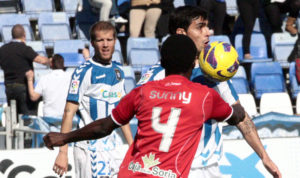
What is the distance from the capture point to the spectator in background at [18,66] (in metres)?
9.44

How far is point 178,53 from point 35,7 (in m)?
9.97

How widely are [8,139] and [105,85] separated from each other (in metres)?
2.73

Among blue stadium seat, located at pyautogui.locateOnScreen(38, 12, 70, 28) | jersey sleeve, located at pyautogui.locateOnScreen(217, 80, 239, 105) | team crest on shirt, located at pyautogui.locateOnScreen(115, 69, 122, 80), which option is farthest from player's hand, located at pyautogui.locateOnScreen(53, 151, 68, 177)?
blue stadium seat, located at pyautogui.locateOnScreen(38, 12, 70, 28)

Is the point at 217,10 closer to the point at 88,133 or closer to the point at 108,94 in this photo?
the point at 108,94

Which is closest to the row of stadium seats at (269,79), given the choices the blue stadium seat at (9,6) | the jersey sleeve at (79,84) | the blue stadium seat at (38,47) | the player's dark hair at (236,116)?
the blue stadium seat at (38,47)

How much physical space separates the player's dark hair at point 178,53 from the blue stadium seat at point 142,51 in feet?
25.9

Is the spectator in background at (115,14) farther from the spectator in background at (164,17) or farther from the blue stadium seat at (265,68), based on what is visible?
the blue stadium seat at (265,68)

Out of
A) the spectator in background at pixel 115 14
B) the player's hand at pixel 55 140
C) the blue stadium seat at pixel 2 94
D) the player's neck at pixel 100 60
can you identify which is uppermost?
the player's hand at pixel 55 140

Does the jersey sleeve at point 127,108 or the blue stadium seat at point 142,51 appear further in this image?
the blue stadium seat at point 142,51

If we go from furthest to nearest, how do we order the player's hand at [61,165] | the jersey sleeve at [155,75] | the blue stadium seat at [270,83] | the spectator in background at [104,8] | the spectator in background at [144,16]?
1. the spectator in background at [144,16]
2. the spectator in background at [104,8]
3. the blue stadium seat at [270,83]
4. the player's hand at [61,165]
5. the jersey sleeve at [155,75]

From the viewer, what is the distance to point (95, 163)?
5.47 metres

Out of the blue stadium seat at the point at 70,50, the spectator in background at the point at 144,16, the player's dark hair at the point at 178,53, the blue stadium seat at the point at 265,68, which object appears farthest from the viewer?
the spectator in background at the point at 144,16

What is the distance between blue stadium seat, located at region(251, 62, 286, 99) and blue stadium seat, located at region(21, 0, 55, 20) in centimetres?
451

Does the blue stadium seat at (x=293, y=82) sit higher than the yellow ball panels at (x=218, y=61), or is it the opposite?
the yellow ball panels at (x=218, y=61)
